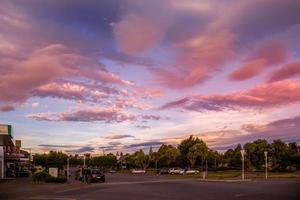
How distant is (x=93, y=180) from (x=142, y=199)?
102 ft

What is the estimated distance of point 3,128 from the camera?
49.0m

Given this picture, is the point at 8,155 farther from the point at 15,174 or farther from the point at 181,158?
the point at 181,158

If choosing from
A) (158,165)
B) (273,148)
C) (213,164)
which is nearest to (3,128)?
(273,148)

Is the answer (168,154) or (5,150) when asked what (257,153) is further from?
(5,150)

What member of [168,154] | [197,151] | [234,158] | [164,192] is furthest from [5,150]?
[168,154]

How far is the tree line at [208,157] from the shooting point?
324 ft

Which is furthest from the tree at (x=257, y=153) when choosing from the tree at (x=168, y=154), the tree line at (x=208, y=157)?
the tree at (x=168, y=154)

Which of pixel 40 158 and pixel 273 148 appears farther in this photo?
pixel 40 158

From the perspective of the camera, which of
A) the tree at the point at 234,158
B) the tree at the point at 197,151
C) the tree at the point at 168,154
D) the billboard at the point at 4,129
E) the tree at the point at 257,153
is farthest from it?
the tree at the point at 168,154

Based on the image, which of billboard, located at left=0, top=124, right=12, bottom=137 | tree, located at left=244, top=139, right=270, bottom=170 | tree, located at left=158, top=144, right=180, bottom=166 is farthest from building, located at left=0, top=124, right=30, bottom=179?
tree, located at left=158, top=144, right=180, bottom=166

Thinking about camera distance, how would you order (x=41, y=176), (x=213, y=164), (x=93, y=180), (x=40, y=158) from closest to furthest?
(x=41, y=176)
(x=93, y=180)
(x=213, y=164)
(x=40, y=158)

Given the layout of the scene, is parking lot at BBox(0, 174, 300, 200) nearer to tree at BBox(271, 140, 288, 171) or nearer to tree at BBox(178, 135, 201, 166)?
tree at BBox(271, 140, 288, 171)

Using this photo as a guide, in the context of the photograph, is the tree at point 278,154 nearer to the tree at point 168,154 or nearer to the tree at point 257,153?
the tree at point 257,153

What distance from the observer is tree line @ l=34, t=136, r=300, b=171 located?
324 feet
